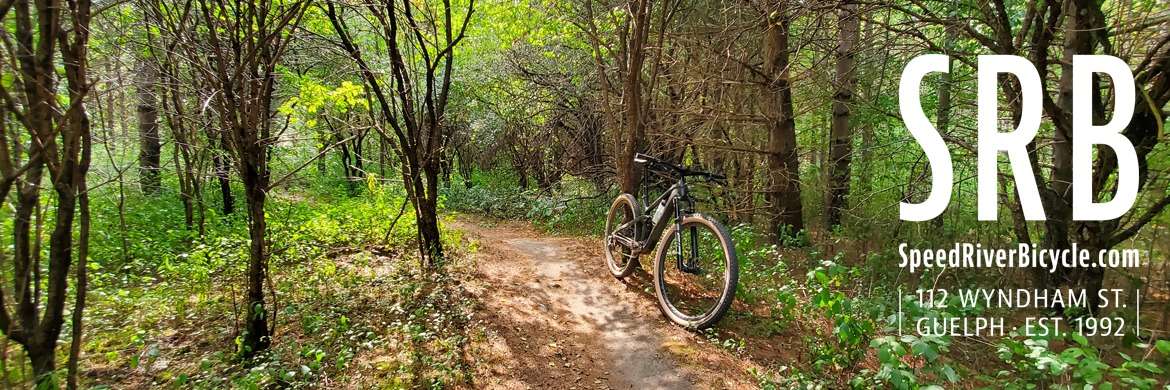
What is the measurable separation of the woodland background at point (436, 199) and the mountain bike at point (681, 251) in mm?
283

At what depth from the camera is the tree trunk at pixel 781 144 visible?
5.93 metres

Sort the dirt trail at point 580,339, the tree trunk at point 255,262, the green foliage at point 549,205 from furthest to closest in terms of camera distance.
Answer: the green foliage at point 549,205 → the tree trunk at point 255,262 → the dirt trail at point 580,339

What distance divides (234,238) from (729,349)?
5818 mm

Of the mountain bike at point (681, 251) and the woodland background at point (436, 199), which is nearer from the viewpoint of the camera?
the woodland background at point (436, 199)

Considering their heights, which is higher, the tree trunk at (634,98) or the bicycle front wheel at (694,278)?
the tree trunk at (634,98)

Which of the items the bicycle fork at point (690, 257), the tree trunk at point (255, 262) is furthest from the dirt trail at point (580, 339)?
the tree trunk at point (255, 262)

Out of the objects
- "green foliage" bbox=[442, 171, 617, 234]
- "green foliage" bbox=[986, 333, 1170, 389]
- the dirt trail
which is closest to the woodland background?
"green foliage" bbox=[986, 333, 1170, 389]

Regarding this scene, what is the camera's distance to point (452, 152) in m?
19.6

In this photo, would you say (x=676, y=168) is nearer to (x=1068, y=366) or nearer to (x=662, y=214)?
(x=662, y=214)

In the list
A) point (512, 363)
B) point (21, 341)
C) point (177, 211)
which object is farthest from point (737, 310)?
point (177, 211)

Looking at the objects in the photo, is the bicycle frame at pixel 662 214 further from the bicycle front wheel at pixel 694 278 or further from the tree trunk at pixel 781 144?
the tree trunk at pixel 781 144

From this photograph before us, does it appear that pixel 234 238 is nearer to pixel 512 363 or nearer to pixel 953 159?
pixel 512 363

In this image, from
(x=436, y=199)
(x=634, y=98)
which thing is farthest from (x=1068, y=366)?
(x=436, y=199)

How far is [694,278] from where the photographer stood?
16.0 ft
